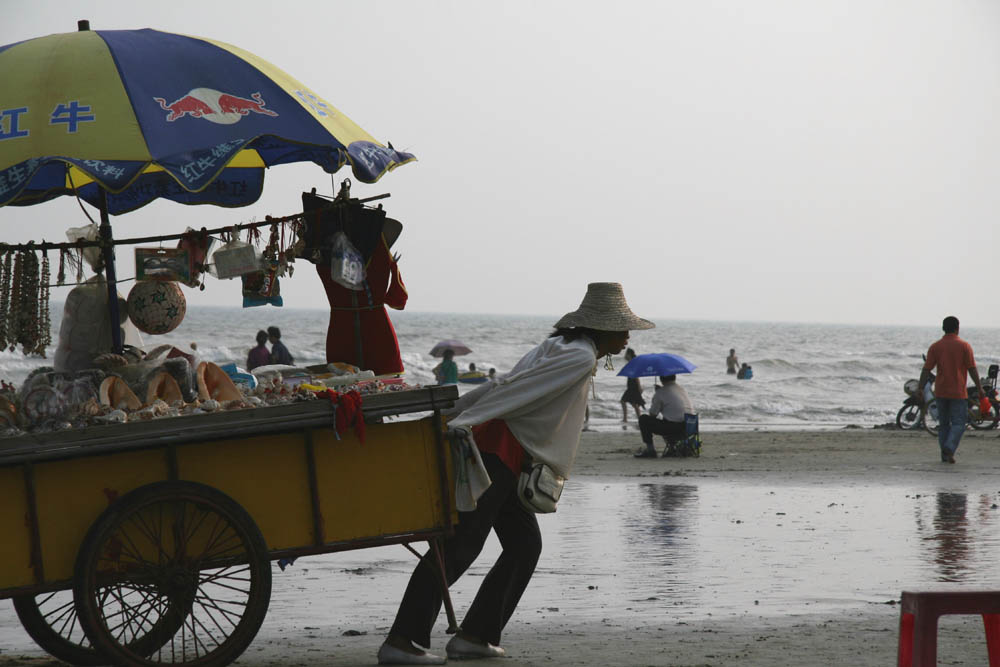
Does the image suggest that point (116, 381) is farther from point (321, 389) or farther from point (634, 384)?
point (634, 384)

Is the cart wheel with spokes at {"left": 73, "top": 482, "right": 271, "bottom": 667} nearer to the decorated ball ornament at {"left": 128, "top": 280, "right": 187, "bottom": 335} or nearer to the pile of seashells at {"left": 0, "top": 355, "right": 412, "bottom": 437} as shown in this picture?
the pile of seashells at {"left": 0, "top": 355, "right": 412, "bottom": 437}

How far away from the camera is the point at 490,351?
194 feet

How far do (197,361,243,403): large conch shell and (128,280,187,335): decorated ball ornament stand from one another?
26.9 inches

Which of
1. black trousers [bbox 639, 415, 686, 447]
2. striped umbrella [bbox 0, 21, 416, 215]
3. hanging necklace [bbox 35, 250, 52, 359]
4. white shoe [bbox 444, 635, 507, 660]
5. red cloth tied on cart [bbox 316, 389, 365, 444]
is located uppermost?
striped umbrella [bbox 0, 21, 416, 215]

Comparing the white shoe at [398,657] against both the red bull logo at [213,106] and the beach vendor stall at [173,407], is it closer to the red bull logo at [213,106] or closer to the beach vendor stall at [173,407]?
the beach vendor stall at [173,407]

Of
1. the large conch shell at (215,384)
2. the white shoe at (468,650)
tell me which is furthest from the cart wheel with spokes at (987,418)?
the large conch shell at (215,384)

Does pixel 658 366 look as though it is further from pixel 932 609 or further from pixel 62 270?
pixel 932 609

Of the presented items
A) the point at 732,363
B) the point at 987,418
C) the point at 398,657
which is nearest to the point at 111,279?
the point at 398,657

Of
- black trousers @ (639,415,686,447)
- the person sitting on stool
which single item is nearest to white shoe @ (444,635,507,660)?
the person sitting on stool

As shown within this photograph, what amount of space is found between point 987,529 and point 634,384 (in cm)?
1438

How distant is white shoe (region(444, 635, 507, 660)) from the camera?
5145 millimetres

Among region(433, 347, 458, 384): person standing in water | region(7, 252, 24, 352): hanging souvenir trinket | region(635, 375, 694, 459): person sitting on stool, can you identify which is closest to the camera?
region(7, 252, 24, 352): hanging souvenir trinket

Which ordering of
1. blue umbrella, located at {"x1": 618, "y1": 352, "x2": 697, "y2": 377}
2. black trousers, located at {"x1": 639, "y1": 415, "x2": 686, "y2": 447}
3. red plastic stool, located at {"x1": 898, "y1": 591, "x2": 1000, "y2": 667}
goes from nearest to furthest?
red plastic stool, located at {"x1": 898, "y1": 591, "x2": 1000, "y2": 667} < black trousers, located at {"x1": 639, "y1": 415, "x2": 686, "y2": 447} < blue umbrella, located at {"x1": 618, "y1": 352, "x2": 697, "y2": 377}

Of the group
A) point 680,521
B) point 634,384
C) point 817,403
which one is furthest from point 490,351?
point 680,521
